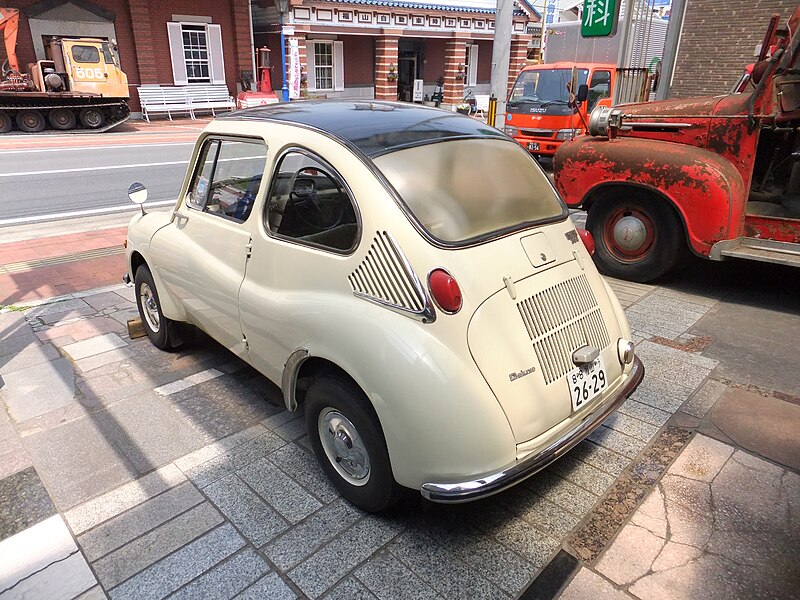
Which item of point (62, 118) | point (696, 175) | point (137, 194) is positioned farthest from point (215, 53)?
point (696, 175)

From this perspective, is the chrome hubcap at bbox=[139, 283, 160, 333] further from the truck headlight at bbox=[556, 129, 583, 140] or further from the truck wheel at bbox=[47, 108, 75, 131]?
the truck wheel at bbox=[47, 108, 75, 131]

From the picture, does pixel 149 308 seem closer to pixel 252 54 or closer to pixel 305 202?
pixel 305 202

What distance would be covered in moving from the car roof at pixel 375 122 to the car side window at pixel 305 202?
21 cm

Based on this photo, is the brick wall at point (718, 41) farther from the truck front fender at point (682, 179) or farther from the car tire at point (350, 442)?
the car tire at point (350, 442)

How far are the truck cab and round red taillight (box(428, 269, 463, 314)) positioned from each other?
10944 mm

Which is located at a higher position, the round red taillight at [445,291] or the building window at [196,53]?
the building window at [196,53]

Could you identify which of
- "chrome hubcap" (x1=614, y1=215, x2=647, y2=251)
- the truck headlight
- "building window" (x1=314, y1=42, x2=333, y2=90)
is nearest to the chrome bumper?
"chrome hubcap" (x1=614, y1=215, x2=647, y2=251)

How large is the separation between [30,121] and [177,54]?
255 inches

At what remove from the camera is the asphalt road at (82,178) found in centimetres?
917

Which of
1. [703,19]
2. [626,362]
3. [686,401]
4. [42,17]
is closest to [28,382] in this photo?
[626,362]

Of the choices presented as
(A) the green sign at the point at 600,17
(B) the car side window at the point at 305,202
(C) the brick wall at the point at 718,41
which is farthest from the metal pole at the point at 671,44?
(B) the car side window at the point at 305,202

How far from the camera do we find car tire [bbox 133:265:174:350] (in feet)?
13.7

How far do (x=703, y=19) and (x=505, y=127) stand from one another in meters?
5.23

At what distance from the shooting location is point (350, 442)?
103 inches
